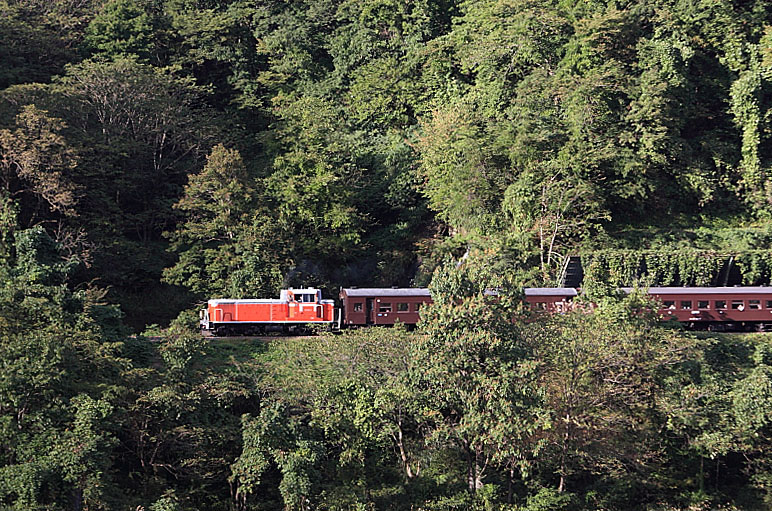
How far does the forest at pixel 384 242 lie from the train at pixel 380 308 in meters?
1.15

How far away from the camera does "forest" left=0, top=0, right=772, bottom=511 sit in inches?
816

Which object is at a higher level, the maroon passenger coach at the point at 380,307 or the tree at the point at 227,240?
the tree at the point at 227,240

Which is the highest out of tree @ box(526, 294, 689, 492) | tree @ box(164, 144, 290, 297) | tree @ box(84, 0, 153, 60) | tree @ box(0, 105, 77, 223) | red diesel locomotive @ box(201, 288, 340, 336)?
tree @ box(84, 0, 153, 60)

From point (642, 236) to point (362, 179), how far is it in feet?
42.5

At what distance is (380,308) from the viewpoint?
29.0 m

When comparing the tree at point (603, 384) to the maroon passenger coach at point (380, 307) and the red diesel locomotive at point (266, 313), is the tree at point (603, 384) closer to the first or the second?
the maroon passenger coach at point (380, 307)

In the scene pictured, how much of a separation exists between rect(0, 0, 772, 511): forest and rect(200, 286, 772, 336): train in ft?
3.76

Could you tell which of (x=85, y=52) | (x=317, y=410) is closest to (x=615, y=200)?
(x=317, y=410)

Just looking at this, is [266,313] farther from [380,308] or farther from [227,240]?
[227,240]

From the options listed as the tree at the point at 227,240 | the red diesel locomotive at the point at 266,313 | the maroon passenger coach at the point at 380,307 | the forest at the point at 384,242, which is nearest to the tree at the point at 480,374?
the forest at the point at 384,242

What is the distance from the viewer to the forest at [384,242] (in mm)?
20734

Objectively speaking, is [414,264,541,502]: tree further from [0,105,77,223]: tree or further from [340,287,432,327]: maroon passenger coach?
[0,105,77,223]: tree

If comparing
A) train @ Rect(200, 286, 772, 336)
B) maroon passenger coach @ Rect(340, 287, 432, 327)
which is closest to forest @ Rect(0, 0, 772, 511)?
train @ Rect(200, 286, 772, 336)

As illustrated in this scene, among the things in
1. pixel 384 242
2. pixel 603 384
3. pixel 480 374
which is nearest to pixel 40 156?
pixel 384 242
